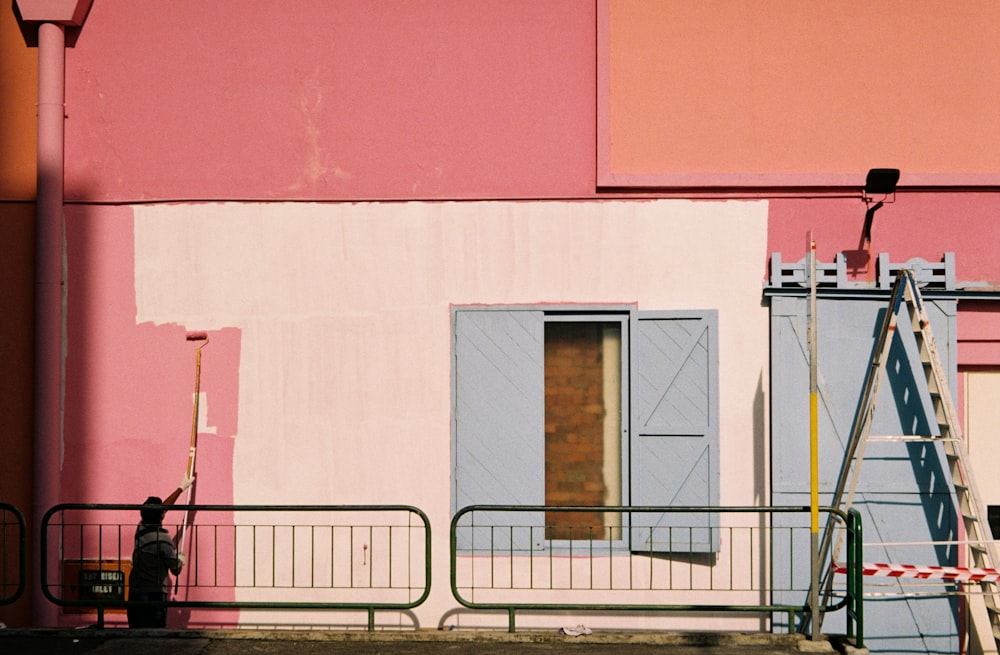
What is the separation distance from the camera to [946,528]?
10.2m

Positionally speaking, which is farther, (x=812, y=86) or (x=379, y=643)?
(x=812, y=86)

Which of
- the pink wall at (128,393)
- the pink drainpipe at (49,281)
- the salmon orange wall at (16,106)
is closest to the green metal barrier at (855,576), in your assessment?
the pink wall at (128,393)

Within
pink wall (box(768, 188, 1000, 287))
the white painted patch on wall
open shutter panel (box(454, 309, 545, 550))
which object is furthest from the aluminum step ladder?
open shutter panel (box(454, 309, 545, 550))

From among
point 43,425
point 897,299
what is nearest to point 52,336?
point 43,425

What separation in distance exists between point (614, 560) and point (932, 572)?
8.43 ft

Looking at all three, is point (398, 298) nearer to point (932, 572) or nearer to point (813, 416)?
point (813, 416)

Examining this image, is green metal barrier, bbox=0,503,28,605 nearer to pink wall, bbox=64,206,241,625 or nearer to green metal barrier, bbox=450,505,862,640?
pink wall, bbox=64,206,241,625

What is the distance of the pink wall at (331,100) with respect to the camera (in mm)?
10500

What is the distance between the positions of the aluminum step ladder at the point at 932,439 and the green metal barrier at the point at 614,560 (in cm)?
66

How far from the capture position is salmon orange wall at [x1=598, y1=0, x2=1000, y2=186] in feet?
34.4

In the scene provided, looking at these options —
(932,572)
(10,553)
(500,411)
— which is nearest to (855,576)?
(932,572)

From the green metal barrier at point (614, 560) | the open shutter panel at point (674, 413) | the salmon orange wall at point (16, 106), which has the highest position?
the salmon orange wall at point (16, 106)

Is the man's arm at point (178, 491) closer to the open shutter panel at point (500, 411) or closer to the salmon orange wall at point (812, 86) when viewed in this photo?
the open shutter panel at point (500, 411)

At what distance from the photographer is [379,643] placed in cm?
942
